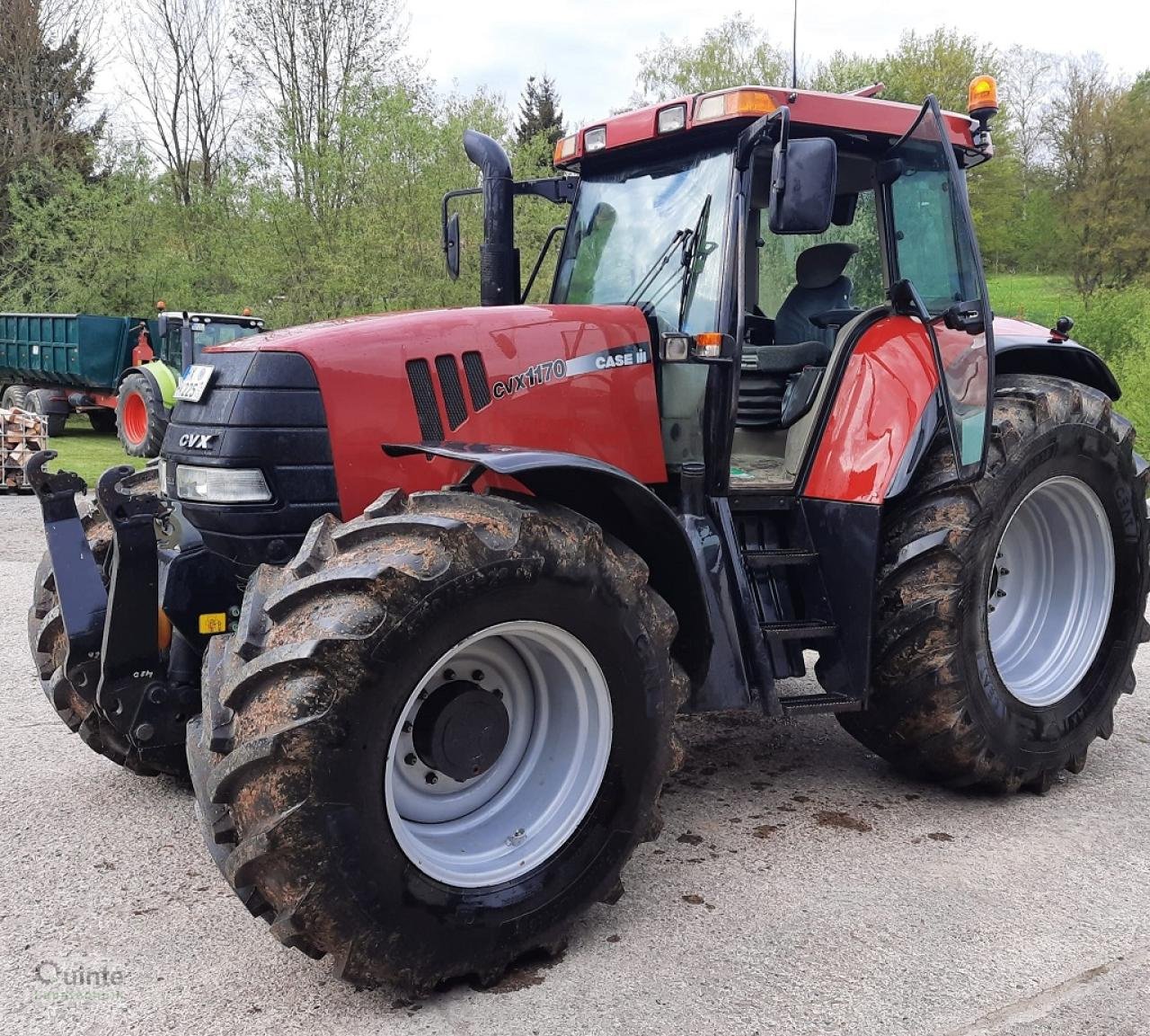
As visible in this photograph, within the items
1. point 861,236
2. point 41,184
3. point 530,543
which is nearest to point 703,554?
point 530,543

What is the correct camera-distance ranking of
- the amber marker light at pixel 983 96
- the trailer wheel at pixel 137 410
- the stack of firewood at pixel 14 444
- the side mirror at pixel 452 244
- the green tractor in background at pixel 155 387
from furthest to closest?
the trailer wheel at pixel 137 410 < the green tractor in background at pixel 155 387 < the stack of firewood at pixel 14 444 < the side mirror at pixel 452 244 < the amber marker light at pixel 983 96

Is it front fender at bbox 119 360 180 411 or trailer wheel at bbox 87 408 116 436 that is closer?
front fender at bbox 119 360 180 411

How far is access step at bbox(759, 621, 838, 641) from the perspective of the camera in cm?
392

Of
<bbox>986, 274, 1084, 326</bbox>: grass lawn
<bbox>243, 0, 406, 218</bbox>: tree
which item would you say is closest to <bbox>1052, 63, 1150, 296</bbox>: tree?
<bbox>986, 274, 1084, 326</bbox>: grass lawn

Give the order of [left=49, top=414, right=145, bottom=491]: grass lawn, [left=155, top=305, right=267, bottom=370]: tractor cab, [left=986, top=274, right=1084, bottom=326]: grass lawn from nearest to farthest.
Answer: [left=49, top=414, right=145, bottom=491]: grass lawn < [left=155, top=305, right=267, bottom=370]: tractor cab < [left=986, top=274, right=1084, bottom=326]: grass lawn

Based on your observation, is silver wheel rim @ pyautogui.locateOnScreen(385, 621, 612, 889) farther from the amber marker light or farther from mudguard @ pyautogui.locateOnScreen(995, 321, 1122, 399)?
the amber marker light

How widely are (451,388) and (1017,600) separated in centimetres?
280

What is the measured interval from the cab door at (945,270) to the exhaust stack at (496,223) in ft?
5.09

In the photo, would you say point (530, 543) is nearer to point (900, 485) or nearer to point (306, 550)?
point (306, 550)

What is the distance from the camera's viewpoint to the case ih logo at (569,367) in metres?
3.64

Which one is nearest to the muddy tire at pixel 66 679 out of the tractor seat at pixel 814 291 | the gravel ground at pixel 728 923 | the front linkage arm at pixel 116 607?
the gravel ground at pixel 728 923

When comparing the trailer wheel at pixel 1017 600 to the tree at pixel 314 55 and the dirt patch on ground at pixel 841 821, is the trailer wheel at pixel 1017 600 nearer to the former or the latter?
the dirt patch on ground at pixel 841 821

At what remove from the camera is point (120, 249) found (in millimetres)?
23875

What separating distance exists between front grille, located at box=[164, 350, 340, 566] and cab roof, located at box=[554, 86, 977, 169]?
1724mm
